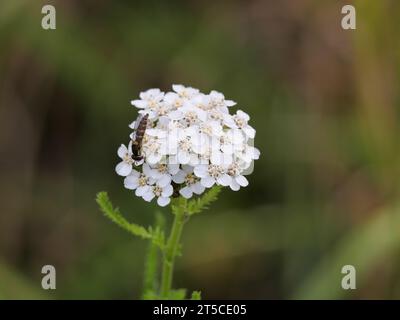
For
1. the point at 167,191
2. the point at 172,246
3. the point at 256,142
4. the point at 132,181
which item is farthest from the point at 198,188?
the point at 256,142

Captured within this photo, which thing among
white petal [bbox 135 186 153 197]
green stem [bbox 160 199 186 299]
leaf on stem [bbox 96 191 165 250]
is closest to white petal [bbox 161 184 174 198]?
white petal [bbox 135 186 153 197]

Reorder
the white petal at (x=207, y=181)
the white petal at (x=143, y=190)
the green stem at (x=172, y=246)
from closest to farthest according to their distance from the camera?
the white petal at (x=207, y=181) → the white petal at (x=143, y=190) → the green stem at (x=172, y=246)

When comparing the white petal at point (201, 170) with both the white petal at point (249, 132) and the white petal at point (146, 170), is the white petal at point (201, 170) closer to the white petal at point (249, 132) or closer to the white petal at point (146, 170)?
the white petal at point (146, 170)

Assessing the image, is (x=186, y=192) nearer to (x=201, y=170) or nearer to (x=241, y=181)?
(x=201, y=170)

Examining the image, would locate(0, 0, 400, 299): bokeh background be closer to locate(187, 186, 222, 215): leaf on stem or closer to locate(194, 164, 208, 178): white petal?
locate(187, 186, 222, 215): leaf on stem

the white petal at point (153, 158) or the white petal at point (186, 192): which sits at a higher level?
the white petal at point (153, 158)

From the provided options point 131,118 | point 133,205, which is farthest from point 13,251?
point 131,118

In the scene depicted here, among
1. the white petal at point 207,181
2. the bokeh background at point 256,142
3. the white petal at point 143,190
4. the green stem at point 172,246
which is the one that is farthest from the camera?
the bokeh background at point 256,142

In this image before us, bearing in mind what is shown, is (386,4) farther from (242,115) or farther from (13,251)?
(13,251)

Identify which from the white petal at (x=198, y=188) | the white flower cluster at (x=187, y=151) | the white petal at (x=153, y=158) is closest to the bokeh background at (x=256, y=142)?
the white flower cluster at (x=187, y=151)
